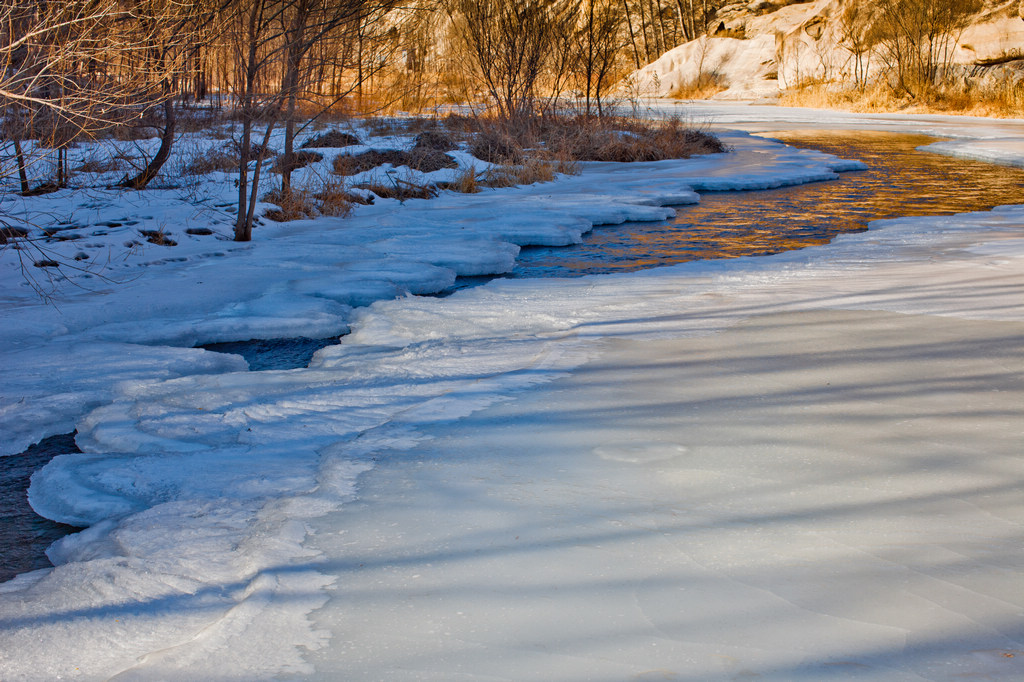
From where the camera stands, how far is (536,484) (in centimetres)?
222

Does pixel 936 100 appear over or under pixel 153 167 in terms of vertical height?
over

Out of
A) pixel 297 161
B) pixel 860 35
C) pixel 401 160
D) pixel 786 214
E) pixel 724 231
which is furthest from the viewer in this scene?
pixel 860 35

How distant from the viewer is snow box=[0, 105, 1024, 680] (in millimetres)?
1562

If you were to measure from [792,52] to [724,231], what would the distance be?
97.5 feet

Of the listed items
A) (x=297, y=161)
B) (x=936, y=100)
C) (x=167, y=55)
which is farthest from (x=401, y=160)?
(x=936, y=100)

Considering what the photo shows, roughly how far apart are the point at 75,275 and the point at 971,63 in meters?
27.6

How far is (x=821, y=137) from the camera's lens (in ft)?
56.1

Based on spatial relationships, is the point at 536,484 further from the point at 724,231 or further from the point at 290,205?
the point at 290,205

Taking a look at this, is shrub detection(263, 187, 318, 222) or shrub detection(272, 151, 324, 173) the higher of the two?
shrub detection(272, 151, 324, 173)

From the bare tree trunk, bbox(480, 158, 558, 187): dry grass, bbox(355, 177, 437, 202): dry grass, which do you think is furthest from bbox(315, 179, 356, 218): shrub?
bbox(480, 158, 558, 187): dry grass

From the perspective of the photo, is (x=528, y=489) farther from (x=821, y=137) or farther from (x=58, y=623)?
(x=821, y=137)

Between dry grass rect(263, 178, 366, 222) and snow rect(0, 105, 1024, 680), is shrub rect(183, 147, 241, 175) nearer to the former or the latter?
dry grass rect(263, 178, 366, 222)

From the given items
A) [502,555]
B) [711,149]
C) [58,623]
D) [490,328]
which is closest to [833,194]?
[711,149]

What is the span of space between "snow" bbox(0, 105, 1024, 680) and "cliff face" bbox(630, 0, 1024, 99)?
66.6 feet
